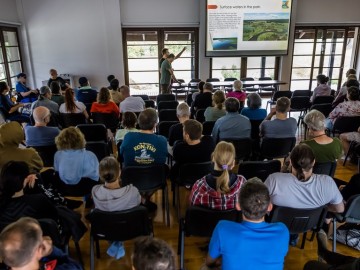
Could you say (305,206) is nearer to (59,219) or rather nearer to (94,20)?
(59,219)

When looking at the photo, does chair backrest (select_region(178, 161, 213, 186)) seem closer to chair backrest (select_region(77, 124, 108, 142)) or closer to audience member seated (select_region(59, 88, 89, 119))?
chair backrest (select_region(77, 124, 108, 142))

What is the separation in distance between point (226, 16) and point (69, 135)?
308 inches

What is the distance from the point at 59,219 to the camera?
97.1 inches

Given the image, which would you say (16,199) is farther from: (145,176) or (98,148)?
(98,148)

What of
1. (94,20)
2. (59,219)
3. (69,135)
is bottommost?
(59,219)

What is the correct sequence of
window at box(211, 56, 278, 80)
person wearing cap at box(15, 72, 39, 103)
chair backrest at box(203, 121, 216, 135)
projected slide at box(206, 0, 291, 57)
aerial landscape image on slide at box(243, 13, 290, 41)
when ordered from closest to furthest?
chair backrest at box(203, 121, 216, 135)
person wearing cap at box(15, 72, 39, 103)
projected slide at box(206, 0, 291, 57)
aerial landscape image on slide at box(243, 13, 290, 41)
window at box(211, 56, 278, 80)

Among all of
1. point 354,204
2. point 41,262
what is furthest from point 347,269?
point 41,262

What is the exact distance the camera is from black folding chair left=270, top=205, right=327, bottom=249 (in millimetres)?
2408

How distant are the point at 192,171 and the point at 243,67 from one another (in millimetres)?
8050

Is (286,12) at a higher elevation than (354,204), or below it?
higher

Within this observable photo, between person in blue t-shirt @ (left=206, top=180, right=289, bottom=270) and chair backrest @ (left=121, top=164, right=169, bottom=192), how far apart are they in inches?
58.5

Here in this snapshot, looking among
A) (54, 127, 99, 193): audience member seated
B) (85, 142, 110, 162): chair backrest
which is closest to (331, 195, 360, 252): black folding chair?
(54, 127, 99, 193): audience member seated

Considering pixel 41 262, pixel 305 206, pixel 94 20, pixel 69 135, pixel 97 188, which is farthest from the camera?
pixel 94 20

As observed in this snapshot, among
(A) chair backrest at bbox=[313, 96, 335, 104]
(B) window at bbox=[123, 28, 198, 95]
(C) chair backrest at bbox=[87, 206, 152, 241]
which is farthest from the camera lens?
(B) window at bbox=[123, 28, 198, 95]
